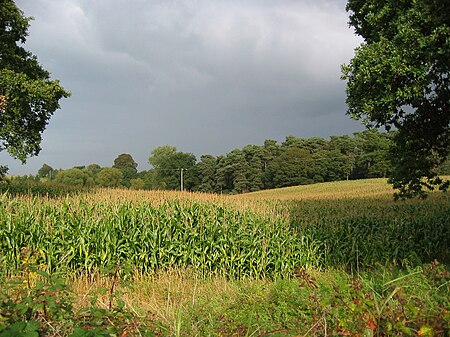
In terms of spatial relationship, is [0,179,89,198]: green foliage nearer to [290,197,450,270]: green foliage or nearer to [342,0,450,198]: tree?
[290,197,450,270]: green foliage

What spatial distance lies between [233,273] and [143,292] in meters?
3.21

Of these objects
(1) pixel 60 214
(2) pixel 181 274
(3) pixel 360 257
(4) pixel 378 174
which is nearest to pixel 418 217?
(3) pixel 360 257

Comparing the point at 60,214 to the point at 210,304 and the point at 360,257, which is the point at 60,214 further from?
the point at 360,257

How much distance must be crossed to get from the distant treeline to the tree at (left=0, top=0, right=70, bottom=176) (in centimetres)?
5002

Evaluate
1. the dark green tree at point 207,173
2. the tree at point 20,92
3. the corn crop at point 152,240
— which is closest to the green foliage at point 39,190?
the tree at point 20,92

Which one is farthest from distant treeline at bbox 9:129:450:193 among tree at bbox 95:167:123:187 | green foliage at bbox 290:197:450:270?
green foliage at bbox 290:197:450:270

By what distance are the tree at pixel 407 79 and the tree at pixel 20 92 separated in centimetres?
1503

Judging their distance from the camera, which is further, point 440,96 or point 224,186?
point 224,186

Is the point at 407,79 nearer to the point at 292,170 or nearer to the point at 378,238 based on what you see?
the point at 378,238

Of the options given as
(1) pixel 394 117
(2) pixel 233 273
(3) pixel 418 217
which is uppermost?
(1) pixel 394 117

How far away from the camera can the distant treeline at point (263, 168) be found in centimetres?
7688

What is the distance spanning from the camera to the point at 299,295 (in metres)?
6.08

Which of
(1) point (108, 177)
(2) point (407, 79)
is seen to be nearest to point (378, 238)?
(2) point (407, 79)

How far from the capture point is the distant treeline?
76875 mm
